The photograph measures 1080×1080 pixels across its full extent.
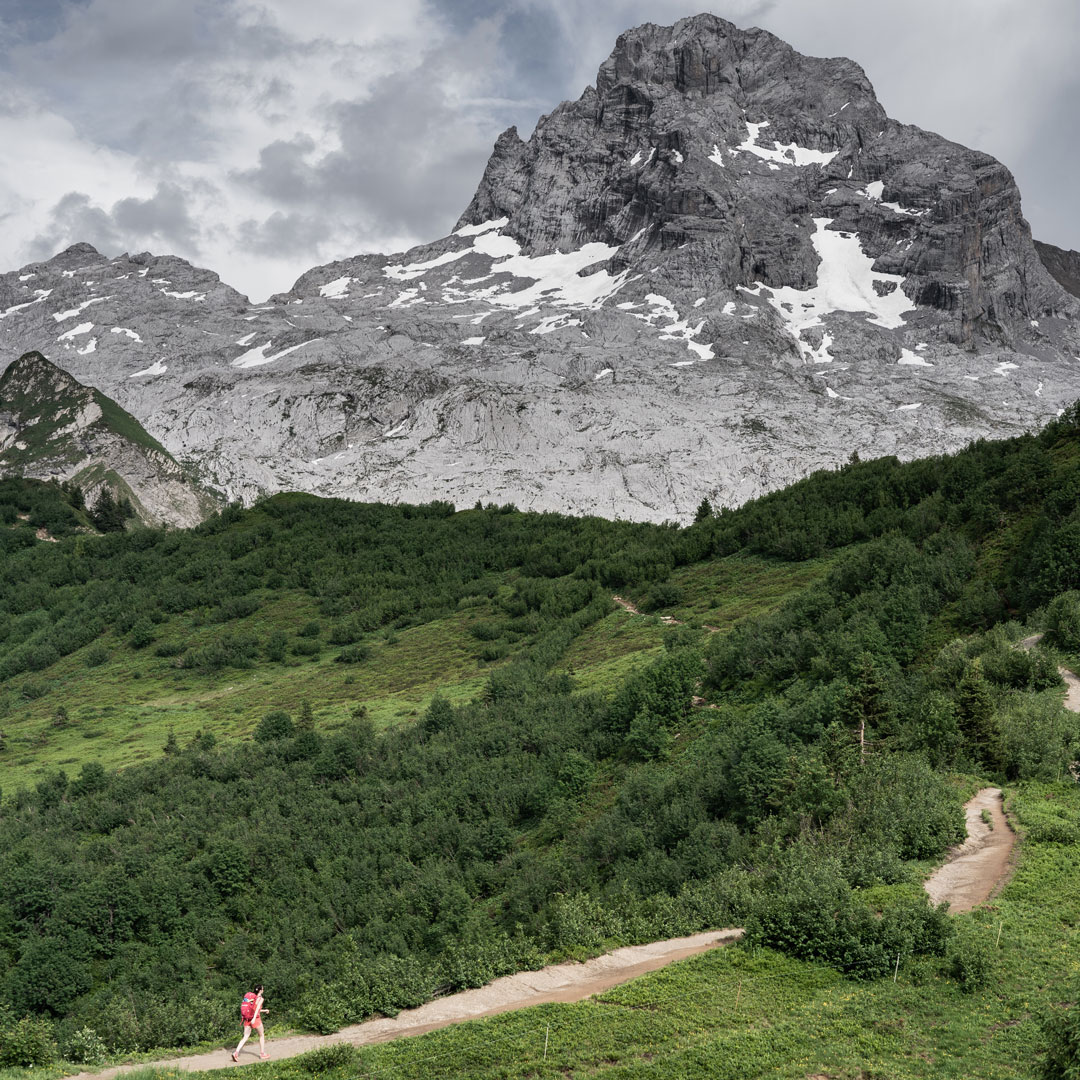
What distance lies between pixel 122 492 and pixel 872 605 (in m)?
159

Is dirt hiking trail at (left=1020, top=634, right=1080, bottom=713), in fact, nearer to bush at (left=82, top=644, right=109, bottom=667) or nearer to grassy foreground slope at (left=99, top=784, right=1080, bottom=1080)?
grassy foreground slope at (left=99, top=784, right=1080, bottom=1080)

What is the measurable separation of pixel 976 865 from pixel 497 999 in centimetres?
1330

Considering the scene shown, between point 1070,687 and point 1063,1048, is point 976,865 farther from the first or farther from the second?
point 1070,687

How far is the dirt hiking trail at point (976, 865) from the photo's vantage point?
78.2ft

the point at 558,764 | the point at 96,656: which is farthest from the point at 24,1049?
the point at 96,656

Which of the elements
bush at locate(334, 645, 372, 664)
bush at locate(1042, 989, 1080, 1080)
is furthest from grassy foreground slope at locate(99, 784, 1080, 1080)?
bush at locate(334, 645, 372, 664)

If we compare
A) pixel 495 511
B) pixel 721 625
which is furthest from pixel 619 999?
pixel 495 511

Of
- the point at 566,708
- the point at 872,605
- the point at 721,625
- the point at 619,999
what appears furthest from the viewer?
the point at 721,625

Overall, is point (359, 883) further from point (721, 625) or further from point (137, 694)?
point (137, 694)

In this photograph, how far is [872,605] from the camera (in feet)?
171

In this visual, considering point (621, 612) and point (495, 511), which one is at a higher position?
point (495, 511)

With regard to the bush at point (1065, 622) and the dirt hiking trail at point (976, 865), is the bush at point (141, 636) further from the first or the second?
the dirt hiking trail at point (976, 865)

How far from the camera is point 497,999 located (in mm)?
21703

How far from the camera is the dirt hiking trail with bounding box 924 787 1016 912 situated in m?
23.8
